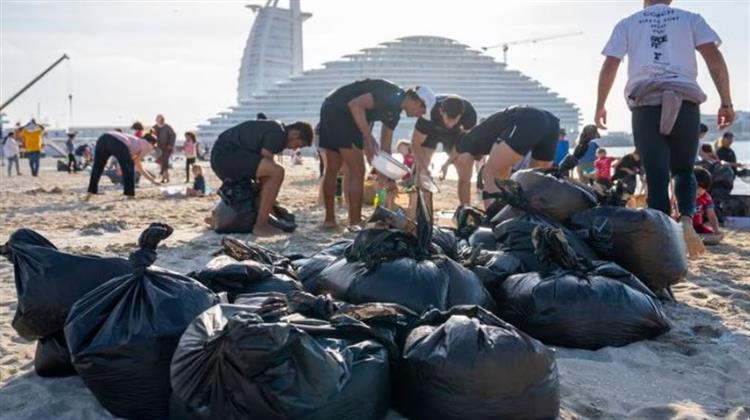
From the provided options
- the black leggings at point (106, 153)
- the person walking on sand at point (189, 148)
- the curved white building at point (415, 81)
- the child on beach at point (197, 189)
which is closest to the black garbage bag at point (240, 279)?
the black leggings at point (106, 153)

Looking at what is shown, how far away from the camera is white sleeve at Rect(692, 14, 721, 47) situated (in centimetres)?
386

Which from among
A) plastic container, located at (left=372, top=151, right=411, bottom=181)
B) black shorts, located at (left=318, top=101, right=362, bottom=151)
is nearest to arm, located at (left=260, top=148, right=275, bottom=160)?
black shorts, located at (left=318, top=101, right=362, bottom=151)

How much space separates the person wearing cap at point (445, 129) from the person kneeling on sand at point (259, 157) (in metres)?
1.15

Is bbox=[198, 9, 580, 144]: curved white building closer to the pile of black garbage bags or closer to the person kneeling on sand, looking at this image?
the person kneeling on sand

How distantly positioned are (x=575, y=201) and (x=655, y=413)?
157cm

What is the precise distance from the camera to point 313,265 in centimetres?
285

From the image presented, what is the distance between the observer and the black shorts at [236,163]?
17.8 ft

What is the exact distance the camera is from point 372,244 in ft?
8.25

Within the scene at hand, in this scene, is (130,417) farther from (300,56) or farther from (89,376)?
(300,56)

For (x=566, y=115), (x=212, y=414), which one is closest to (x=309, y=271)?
(x=212, y=414)

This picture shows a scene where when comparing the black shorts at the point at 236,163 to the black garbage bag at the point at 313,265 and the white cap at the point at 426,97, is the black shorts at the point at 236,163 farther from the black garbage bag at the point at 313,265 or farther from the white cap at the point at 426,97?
the black garbage bag at the point at 313,265

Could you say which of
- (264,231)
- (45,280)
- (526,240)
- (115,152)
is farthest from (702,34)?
(115,152)

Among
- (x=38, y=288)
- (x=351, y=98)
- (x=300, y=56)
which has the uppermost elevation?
(x=300, y=56)

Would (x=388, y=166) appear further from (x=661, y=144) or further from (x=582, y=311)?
(x=582, y=311)
